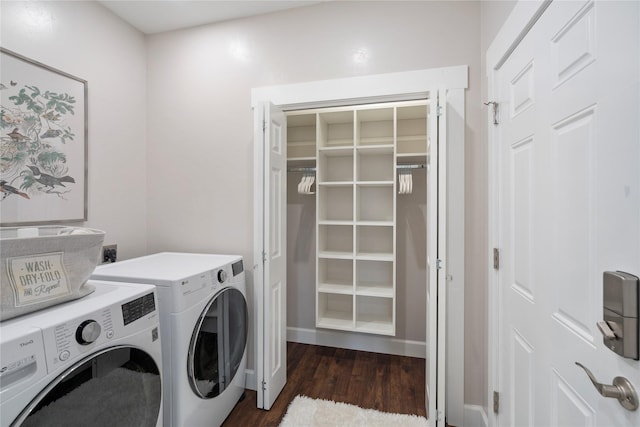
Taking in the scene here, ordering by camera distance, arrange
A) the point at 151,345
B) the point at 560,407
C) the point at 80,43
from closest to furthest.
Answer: the point at 560,407 → the point at 151,345 → the point at 80,43

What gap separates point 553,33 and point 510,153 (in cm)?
51

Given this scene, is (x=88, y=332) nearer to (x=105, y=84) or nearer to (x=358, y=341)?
(x=105, y=84)

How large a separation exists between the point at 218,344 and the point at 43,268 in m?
0.94

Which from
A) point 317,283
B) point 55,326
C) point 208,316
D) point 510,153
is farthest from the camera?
point 317,283

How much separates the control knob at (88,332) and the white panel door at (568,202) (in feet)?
4.76

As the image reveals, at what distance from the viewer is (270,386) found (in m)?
1.82

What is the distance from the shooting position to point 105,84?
6.30 ft

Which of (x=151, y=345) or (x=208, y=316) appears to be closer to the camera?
(x=151, y=345)

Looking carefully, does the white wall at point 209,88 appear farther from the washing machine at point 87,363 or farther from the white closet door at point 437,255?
the washing machine at point 87,363

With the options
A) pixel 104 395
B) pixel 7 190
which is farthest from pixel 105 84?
pixel 104 395

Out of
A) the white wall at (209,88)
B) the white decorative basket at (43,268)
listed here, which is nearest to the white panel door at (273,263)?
the white wall at (209,88)

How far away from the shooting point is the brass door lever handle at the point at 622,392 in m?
0.62

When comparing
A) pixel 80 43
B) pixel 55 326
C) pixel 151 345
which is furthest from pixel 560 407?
pixel 80 43

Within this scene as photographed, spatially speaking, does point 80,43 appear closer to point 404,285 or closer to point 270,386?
point 270,386
